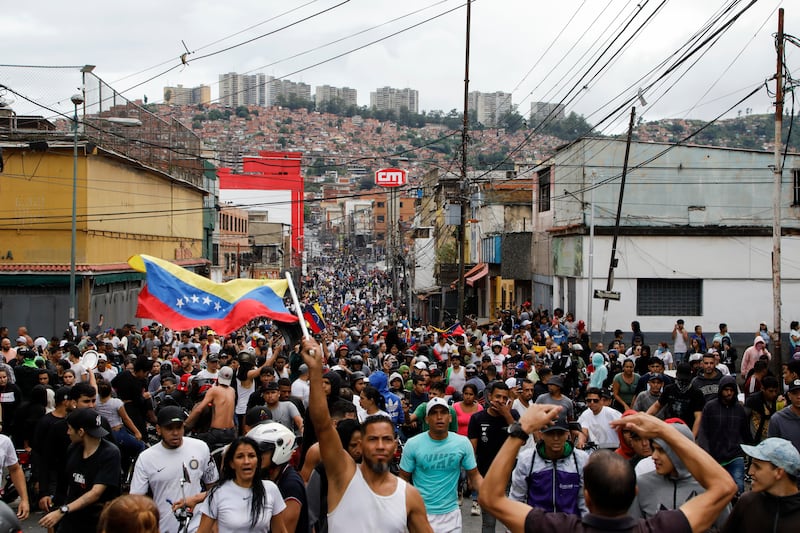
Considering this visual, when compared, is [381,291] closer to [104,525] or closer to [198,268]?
[198,268]

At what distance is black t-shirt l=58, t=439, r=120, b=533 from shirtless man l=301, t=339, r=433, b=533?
2462 mm

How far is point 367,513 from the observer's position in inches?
197

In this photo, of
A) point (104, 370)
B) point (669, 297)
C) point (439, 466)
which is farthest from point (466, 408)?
point (669, 297)

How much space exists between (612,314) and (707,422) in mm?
20428

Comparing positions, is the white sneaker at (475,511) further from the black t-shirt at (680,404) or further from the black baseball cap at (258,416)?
the black baseball cap at (258,416)

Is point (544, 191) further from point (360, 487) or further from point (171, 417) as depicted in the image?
point (360, 487)

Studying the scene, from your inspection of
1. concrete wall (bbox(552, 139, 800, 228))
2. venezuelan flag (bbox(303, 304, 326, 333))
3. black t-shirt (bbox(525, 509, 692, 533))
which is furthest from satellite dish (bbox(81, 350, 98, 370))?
concrete wall (bbox(552, 139, 800, 228))

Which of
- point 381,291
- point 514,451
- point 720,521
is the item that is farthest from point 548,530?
point 381,291

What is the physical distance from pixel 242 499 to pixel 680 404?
5.78m

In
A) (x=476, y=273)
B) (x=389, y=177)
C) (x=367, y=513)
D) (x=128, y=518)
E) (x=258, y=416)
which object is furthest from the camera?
(x=389, y=177)

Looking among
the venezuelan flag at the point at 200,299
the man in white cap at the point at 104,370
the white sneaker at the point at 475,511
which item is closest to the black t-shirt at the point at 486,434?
the white sneaker at the point at 475,511

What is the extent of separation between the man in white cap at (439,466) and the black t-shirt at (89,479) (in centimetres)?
210

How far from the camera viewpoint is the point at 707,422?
363 inches

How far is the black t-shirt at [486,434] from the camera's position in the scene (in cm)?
907
